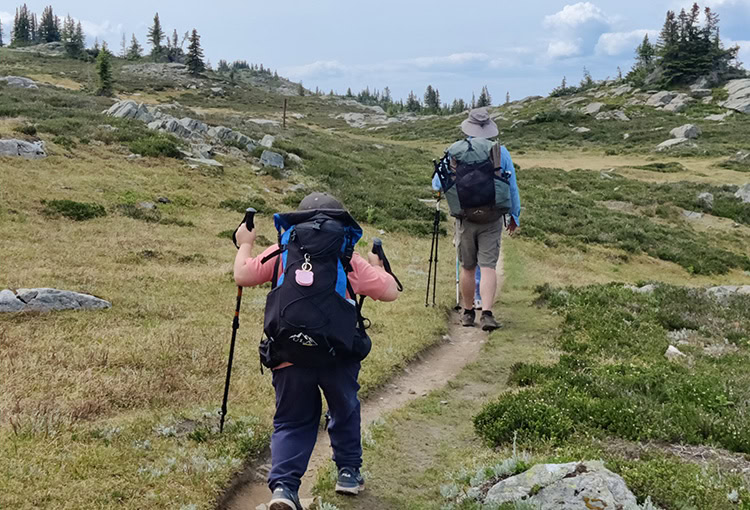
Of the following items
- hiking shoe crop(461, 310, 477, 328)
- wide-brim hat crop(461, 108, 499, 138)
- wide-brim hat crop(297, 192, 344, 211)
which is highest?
wide-brim hat crop(461, 108, 499, 138)

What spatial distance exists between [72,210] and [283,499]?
1339 centimetres

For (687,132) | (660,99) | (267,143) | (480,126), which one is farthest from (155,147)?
(660,99)

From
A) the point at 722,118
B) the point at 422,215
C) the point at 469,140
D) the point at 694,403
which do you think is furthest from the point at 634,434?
the point at 722,118

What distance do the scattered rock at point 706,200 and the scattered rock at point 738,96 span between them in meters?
56.0

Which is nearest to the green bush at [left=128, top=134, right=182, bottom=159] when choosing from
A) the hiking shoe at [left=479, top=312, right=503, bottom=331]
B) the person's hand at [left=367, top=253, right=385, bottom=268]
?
the hiking shoe at [left=479, top=312, right=503, bottom=331]

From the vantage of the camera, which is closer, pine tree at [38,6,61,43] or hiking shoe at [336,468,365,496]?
hiking shoe at [336,468,365,496]

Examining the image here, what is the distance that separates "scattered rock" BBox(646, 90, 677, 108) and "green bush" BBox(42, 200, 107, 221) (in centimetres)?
8945

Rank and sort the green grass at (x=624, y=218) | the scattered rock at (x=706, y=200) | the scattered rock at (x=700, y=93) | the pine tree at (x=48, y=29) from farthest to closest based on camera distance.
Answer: the pine tree at (x=48, y=29) → the scattered rock at (x=700, y=93) → the scattered rock at (x=706, y=200) → the green grass at (x=624, y=218)

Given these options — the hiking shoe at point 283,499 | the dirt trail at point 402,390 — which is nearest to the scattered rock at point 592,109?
the dirt trail at point 402,390

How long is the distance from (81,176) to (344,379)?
17385mm

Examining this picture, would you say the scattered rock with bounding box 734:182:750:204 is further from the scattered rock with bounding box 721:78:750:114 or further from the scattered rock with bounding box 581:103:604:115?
the scattered rock with bounding box 721:78:750:114

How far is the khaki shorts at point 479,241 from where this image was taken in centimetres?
1020

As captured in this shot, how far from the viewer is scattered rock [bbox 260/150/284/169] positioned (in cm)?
2769

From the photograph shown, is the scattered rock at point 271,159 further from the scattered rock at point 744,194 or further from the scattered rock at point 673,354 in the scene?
the scattered rock at point 744,194
